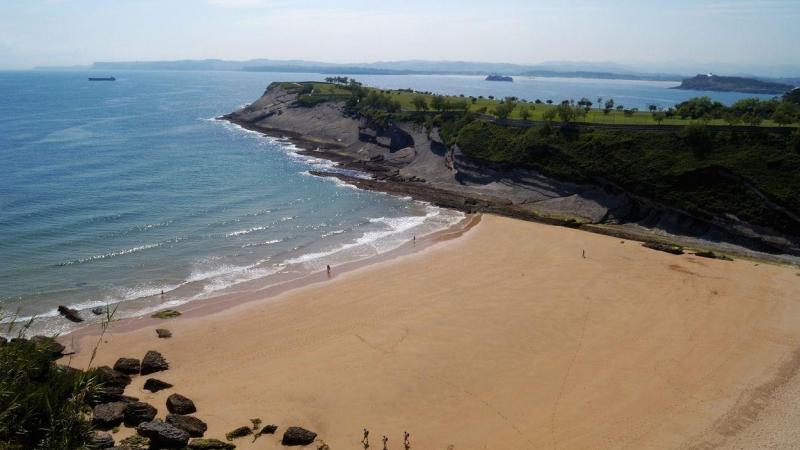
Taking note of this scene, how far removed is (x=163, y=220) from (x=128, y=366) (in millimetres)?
27912

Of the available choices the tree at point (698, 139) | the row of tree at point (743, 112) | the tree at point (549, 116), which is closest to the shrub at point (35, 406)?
the tree at point (698, 139)

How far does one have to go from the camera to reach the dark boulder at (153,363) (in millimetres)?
27802

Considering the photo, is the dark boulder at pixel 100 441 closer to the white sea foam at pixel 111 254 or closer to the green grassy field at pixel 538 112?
the white sea foam at pixel 111 254

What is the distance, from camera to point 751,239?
160 feet

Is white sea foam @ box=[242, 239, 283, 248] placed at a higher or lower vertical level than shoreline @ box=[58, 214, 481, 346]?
higher

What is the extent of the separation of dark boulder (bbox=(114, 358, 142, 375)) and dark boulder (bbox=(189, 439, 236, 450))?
26.8 ft

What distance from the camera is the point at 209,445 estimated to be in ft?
70.4

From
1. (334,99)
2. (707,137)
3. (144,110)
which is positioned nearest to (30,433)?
(707,137)

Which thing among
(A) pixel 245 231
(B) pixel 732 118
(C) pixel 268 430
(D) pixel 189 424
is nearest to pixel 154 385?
(D) pixel 189 424

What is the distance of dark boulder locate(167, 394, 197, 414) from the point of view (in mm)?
23805

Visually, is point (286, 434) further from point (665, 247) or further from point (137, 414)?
point (665, 247)

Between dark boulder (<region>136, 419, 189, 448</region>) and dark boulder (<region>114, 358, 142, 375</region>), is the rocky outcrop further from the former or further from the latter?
dark boulder (<region>114, 358, 142, 375</region>)

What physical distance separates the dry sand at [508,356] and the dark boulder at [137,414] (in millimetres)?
1312

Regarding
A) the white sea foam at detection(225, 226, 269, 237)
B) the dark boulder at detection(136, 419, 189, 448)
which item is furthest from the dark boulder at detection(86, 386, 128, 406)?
the white sea foam at detection(225, 226, 269, 237)
